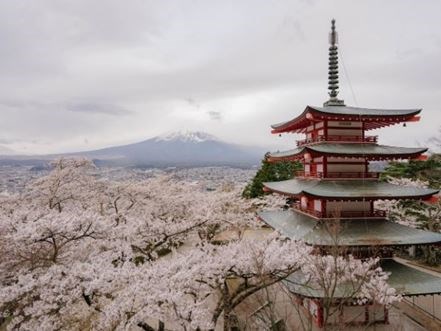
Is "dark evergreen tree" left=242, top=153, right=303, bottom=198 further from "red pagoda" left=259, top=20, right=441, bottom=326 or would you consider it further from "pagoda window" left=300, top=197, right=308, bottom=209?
"red pagoda" left=259, top=20, right=441, bottom=326

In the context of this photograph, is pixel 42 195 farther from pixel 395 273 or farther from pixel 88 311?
pixel 395 273

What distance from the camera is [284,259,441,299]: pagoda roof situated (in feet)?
38.3

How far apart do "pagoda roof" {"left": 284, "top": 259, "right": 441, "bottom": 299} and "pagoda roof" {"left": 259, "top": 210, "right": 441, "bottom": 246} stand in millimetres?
1127

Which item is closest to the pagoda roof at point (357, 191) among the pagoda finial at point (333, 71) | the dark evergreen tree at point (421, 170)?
the pagoda finial at point (333, 71)

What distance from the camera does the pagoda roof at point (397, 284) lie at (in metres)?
11.7

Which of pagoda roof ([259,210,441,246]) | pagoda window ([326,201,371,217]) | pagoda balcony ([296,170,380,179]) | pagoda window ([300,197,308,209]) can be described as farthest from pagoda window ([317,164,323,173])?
pagoda roof ([259,210,441,246])

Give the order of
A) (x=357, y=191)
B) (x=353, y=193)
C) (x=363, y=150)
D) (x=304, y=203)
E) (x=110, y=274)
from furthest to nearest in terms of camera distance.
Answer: (x=304, y=203) → (x=363, y=150) → (x=357, y=191) → (x=353, y=193) → (x=110, y=274)

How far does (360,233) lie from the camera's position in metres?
13.2

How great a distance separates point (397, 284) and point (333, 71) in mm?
9152

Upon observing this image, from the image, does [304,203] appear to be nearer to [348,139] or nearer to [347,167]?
[347,167]

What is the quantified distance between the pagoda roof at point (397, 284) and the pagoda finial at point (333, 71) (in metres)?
6.86

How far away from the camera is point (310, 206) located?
15.5 meters

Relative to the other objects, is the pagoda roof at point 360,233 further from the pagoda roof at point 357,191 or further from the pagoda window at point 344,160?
the pagoda window at point 344,160

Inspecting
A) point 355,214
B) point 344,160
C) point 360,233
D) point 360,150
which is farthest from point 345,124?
point 360,233
